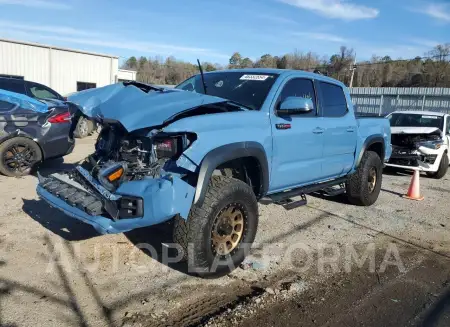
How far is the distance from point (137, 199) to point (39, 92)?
31.5 ft

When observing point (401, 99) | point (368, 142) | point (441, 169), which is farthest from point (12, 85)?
point (401, 99)

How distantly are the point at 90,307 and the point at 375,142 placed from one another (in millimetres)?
5115

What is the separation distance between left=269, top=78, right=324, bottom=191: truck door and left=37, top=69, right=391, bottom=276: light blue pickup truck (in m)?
0.01

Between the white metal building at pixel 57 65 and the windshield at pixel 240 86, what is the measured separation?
17.4 meters

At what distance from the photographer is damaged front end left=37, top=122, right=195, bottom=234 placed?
11.1ft

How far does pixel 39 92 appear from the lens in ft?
38.1

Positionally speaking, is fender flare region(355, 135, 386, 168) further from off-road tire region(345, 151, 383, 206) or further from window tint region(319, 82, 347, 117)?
window tint region(319, 82, 347, 117)

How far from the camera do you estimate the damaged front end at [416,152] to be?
32.4ft

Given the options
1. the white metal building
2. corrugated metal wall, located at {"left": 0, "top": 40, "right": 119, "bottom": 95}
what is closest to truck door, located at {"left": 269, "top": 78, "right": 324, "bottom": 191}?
the white metal building

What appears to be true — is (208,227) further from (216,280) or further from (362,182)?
(362,182)

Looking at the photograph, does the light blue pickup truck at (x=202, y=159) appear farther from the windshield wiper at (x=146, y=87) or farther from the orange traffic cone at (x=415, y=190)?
the orange traffic cone at (x=415, y=190)

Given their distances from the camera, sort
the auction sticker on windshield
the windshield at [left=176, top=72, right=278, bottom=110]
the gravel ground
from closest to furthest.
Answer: the gravel ground, the windshield at [left=176, top=72, right=278, bottom=110], the auction sticker on windshield

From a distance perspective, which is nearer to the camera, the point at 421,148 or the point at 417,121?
the point at 421,148

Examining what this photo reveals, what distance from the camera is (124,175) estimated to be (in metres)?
3.74
